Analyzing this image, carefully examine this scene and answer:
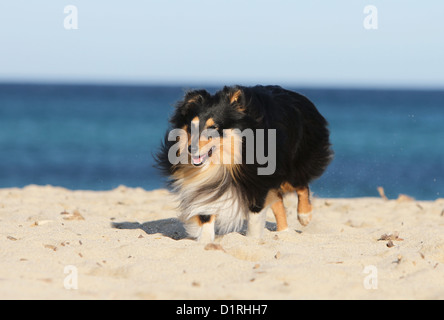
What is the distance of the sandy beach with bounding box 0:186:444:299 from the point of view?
14.4 ft

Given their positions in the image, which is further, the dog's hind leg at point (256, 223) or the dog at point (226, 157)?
the dog's hind leg at point (256, 223)

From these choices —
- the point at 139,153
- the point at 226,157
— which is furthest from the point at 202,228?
the point at 139,153

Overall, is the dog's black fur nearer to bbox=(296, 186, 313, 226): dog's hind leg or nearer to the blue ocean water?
bbox=(296, 186, 313, 226): dog's hind leg

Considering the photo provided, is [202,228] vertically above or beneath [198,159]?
beneath

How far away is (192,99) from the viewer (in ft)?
20.7

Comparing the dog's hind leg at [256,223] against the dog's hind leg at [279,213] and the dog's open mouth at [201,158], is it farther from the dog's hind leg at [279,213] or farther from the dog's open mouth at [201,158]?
the dog's open mouth at [201,158]

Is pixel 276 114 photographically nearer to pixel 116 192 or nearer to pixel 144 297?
pixel 144 297

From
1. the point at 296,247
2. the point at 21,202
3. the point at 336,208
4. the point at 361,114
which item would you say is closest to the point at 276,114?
the point at 296,247

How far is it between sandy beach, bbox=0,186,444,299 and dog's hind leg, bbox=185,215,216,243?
6.4 inches

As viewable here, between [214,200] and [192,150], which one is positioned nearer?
[192,150]

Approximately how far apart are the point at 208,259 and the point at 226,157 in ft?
4.54

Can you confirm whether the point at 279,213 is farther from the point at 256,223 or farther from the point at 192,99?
the point at 192,99

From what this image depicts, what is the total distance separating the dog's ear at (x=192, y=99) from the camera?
6293mm

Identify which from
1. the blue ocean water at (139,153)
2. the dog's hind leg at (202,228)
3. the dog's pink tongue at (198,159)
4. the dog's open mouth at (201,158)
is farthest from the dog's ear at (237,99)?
the blue ocean water at (139,153)
